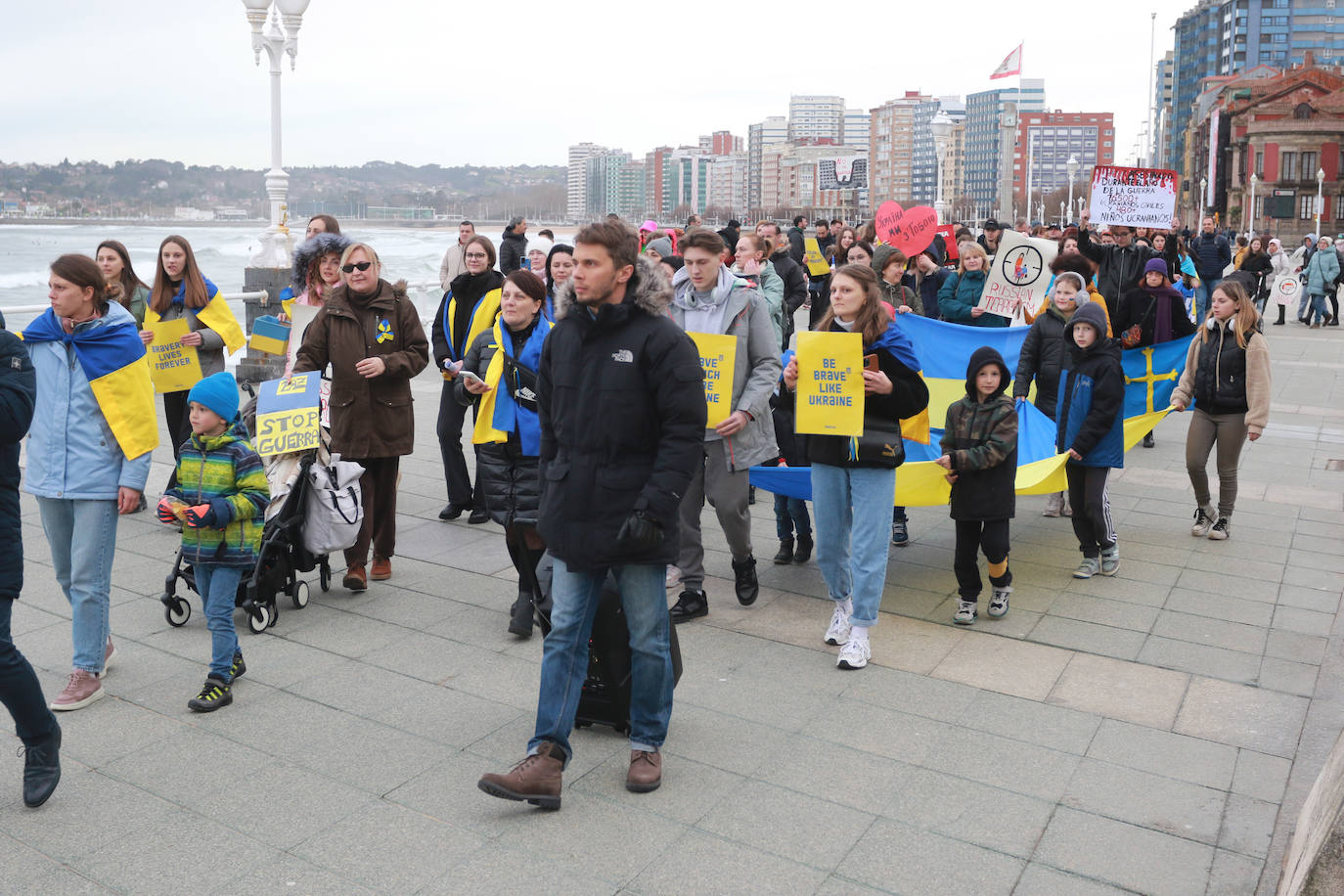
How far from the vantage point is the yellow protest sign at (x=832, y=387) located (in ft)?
17.7

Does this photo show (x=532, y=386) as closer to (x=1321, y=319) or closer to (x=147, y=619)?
(x=147, y=619)

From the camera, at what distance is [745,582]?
21.3ft

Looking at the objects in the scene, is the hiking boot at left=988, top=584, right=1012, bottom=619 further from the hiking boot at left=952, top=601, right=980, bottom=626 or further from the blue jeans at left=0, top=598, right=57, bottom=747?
the blue jeans at left=0, top=598, right=57, bottom=747

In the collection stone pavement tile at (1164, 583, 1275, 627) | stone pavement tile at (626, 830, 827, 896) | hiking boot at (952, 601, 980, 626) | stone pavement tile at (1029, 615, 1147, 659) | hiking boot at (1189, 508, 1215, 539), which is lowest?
stone pavement tile at (626, 830, 827, 896)

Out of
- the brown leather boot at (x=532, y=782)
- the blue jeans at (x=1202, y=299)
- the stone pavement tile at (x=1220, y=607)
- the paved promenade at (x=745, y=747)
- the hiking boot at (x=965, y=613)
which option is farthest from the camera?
the blue jeans at (x=1202, y=299)

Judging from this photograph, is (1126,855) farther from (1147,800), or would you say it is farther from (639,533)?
(639,533)

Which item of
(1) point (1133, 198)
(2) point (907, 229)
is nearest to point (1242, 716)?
(2) point (907, 229)

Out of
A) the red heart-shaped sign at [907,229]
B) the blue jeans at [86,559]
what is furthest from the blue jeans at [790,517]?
the red heart-shaped sign at [907,229]

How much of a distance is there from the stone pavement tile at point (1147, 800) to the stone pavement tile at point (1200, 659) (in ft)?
4.33

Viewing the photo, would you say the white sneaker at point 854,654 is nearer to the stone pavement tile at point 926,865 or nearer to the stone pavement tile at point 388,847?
the stone pavement tile at point 926,865

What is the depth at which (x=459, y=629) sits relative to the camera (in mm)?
6004

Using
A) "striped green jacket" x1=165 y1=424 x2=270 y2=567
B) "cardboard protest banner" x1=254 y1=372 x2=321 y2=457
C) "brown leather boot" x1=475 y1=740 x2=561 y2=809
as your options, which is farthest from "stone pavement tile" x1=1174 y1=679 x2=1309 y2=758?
"cardboard protest banner" x1=254 y1=372 x2=321 y2=457

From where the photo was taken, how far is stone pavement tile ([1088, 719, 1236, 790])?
14.7 feet

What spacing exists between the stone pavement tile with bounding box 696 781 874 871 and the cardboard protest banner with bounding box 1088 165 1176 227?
10.7 meters
